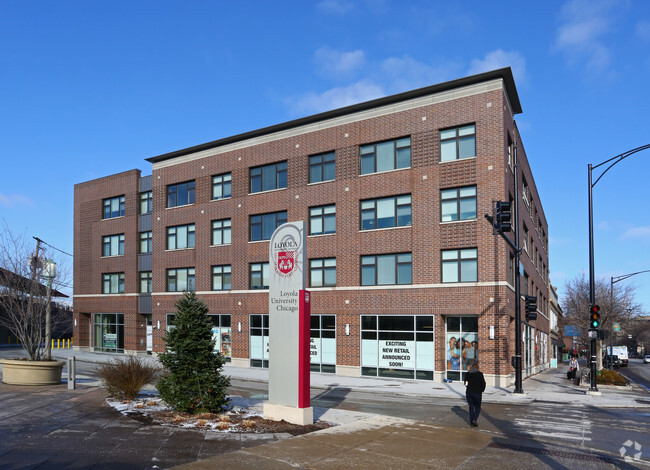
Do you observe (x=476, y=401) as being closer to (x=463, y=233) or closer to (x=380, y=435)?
(x=380, y=435)

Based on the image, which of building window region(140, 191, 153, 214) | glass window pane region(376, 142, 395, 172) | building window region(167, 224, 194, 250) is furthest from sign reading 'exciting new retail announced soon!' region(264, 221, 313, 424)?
building window region(140, 191, 153, 214)

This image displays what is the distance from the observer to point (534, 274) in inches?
1681

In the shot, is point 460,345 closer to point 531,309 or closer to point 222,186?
point 531,309

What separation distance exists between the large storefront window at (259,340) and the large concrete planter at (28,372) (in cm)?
1493

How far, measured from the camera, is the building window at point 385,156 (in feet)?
99.1

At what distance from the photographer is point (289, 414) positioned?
46.4 feet

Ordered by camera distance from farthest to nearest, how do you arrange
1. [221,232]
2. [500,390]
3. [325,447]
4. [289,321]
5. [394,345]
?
[221,232]
[394,345]
[500,390]
[289,321]
[325,447]

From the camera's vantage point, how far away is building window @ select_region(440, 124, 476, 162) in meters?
28.2

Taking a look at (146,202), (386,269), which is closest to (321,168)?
(386,269)

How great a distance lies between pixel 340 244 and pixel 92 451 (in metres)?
22.0

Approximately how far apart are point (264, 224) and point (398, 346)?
451 inches

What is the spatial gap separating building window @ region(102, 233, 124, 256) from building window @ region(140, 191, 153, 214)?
2.94m

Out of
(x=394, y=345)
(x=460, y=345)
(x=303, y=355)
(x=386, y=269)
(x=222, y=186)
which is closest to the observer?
(x=303, y=355)

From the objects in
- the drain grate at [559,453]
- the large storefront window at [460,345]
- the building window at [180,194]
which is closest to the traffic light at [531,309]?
the large storefront window at [460,345]
